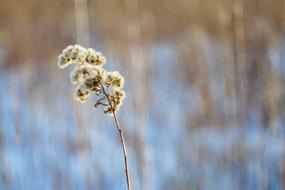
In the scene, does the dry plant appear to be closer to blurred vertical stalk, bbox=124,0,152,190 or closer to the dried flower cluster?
the dried flower cluster

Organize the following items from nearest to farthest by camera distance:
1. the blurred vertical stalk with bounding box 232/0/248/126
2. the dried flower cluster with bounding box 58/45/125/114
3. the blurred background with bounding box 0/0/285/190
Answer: the dried flower cluster with bounding box 58/45/125/114
the blurred background with bounding box 0/0/285/190
the blurred vertical stalk with bounding box 232/0/248/126

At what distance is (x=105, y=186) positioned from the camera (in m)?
1.65

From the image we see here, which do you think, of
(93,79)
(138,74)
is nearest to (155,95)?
(138,74)

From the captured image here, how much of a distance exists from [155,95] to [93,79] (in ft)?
3.91

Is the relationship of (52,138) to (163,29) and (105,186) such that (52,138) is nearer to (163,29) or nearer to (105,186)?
(105,186)

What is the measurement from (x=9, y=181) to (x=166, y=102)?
59cm

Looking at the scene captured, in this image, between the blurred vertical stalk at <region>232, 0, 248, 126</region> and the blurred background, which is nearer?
the blurred background

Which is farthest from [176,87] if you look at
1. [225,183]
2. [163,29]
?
[225,183]

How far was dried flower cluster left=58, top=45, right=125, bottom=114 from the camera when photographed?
0.69 meters

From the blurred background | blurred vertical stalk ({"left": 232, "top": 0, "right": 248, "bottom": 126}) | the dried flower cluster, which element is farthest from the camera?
blurred vertical stalk ({"left": 232, "top": 0, "right": 248, "bottom": 126})

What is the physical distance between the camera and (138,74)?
1889 mm

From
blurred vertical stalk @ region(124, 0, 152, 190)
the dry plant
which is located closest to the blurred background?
blurred vertical stalk @ region(124, 0, 152, 190)

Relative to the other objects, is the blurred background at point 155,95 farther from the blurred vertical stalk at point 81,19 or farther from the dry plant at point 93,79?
the dry plant at point 93,79

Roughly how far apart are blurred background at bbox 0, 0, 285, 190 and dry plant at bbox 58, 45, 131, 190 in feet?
3.27
